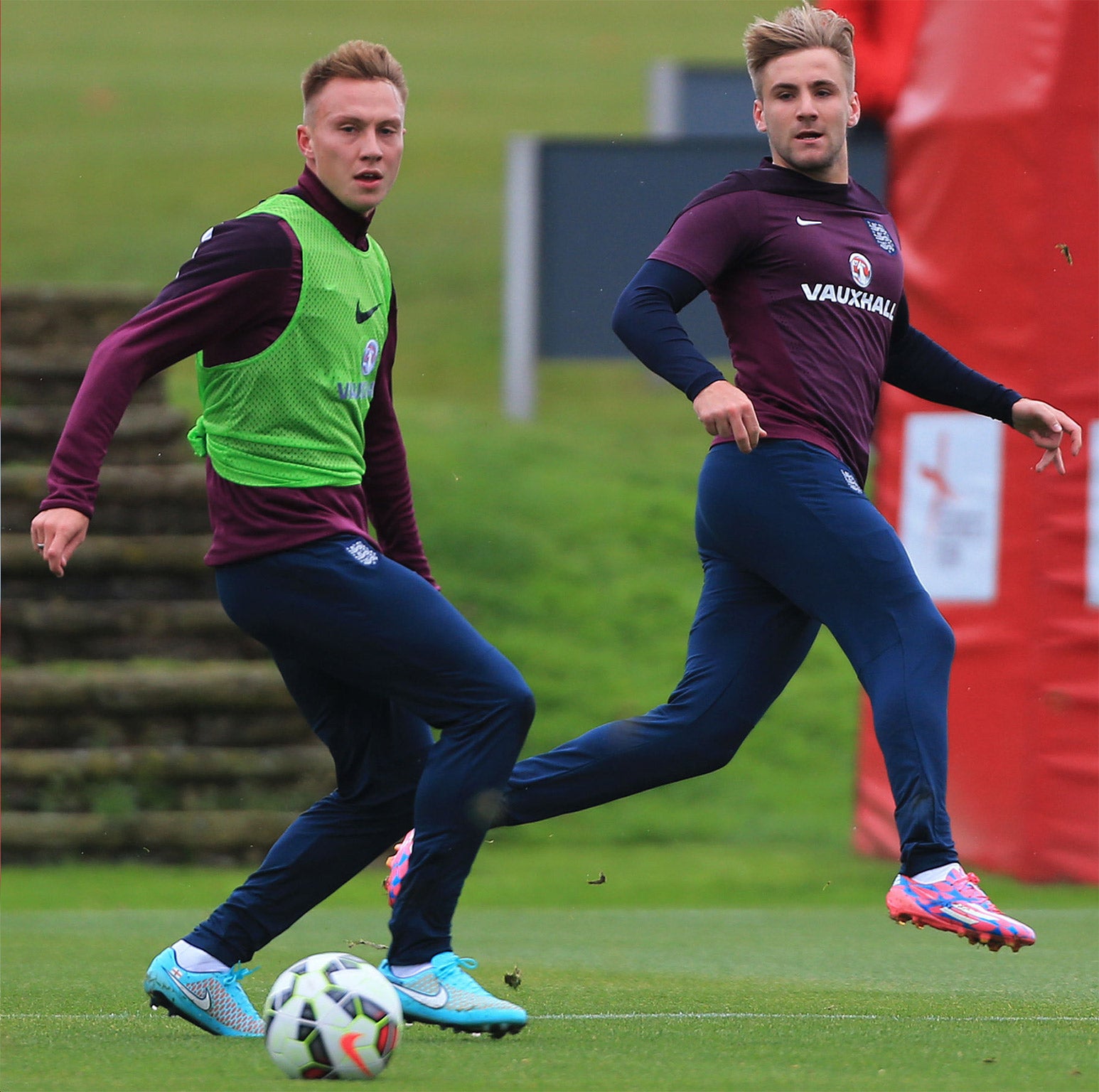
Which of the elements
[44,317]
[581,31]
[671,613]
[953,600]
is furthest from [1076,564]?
[581,31]

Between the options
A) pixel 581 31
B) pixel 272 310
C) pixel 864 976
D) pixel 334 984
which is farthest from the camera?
pixel 581 31

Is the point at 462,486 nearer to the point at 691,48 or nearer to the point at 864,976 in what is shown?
the point at 864,976

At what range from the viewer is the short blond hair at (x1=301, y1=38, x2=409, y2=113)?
493 cm

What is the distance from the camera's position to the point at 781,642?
17.4ft

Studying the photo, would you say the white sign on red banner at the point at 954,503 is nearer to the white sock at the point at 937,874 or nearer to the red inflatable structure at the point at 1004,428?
the red inflatable structure at the point at 1004,428

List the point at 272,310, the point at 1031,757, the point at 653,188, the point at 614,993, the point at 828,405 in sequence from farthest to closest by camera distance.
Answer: the point at 653,188
the point at 1031,757
the point at 614,993
the point at 828,405
the point at 272,310

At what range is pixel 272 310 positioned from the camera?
185 inches

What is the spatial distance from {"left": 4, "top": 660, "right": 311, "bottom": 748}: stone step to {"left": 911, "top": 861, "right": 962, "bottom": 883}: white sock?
6875mm

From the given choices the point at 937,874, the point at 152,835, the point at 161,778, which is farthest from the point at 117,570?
the point at 937,874

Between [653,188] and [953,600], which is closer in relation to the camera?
[953,600]

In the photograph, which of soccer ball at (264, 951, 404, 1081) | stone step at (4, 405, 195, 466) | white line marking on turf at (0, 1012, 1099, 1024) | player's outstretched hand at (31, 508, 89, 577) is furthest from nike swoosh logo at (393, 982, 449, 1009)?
stone step at (4, 405, 195, 466)

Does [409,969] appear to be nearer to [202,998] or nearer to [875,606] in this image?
[202,998]

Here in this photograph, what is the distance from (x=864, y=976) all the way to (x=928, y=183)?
515 cm

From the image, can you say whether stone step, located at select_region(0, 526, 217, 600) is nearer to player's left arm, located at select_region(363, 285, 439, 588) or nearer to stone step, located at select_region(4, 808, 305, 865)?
stone step, located at select_region(4, 808, 305, 865)
